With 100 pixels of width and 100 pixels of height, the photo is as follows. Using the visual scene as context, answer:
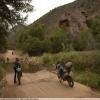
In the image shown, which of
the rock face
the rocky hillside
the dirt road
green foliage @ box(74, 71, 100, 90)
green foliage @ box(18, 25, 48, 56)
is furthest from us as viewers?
the rocky hillside

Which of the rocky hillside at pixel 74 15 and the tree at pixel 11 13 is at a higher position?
the rocky hillside at pixel 74 15

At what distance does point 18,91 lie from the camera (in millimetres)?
18406

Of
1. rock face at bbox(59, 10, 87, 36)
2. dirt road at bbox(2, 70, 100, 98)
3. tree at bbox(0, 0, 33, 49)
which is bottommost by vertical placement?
dirt road at bbox(2, 70, 100, 98)

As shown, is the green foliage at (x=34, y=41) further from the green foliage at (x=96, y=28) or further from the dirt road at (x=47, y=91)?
the dirt road at (x=47, y=91)

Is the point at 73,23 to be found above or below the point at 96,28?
above

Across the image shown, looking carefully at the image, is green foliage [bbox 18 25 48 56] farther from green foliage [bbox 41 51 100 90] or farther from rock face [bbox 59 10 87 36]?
green foliage [bbox 41 51 100 90]

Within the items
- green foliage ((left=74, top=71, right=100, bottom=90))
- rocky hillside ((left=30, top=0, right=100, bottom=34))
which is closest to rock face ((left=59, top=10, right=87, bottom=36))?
rocky hillside ((left=30, top=0, right=100, bottom=34))

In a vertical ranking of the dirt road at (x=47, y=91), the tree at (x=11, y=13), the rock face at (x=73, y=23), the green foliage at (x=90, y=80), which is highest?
the rock face at (x=73, y=23)

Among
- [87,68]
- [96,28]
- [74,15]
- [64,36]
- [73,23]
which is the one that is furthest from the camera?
[74,15]

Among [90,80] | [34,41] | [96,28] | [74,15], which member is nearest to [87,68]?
[90,80]

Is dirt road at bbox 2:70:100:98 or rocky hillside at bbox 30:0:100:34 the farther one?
rocky hillside at bbox 30:0:100:34

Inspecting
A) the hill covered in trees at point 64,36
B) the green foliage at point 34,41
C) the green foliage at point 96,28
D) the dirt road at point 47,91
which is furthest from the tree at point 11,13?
the green foliage at point 34,41

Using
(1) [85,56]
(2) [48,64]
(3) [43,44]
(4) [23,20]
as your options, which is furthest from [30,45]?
(4) [23,20]

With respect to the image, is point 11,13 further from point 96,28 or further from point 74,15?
point 74,15
